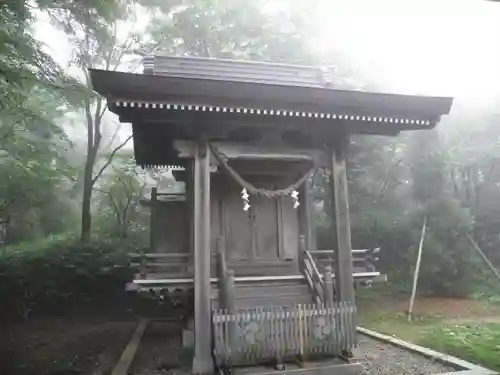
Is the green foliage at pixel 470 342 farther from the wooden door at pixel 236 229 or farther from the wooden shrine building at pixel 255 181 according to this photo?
the wooden door at pixel 236 229

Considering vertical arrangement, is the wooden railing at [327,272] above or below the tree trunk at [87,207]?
below

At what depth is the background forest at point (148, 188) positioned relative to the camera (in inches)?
509

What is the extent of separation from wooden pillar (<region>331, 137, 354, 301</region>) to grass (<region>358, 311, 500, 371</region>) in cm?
231

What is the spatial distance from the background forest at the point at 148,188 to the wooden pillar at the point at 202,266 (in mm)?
5846

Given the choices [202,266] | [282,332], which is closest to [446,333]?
[282,332]

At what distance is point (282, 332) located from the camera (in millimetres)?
6148

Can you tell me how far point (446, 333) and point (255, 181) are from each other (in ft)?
17.0

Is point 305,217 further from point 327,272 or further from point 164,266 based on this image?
point 164,266

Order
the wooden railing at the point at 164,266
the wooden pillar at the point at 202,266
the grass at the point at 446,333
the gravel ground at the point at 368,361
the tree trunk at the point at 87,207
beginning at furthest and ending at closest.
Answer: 1. the tree trunk at the point at 87,207
2. the wooden railing at the point at 164,266
3. the grass at the point at 446,333
4. the gravel ground at the point at 368,361
5. the wooden pillar at the point at 202,266

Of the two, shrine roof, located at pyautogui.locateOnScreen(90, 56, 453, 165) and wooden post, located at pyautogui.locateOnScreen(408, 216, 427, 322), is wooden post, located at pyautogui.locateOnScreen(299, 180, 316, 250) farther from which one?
wooden post, located at pyautogui.locateOnScreen(408, 216, 427, 322)

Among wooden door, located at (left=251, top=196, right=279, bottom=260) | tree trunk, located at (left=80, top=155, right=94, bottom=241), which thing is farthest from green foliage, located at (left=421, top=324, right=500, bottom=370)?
tree trunk, located at (left=80, top=155, right=94, bottom=241)

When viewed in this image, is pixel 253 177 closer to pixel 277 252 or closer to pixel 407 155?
pixel 277 252

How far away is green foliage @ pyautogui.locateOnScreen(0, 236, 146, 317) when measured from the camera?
1298 centimetres

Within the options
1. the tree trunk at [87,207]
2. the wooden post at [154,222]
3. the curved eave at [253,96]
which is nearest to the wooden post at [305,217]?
the curved eave at [253,96]
